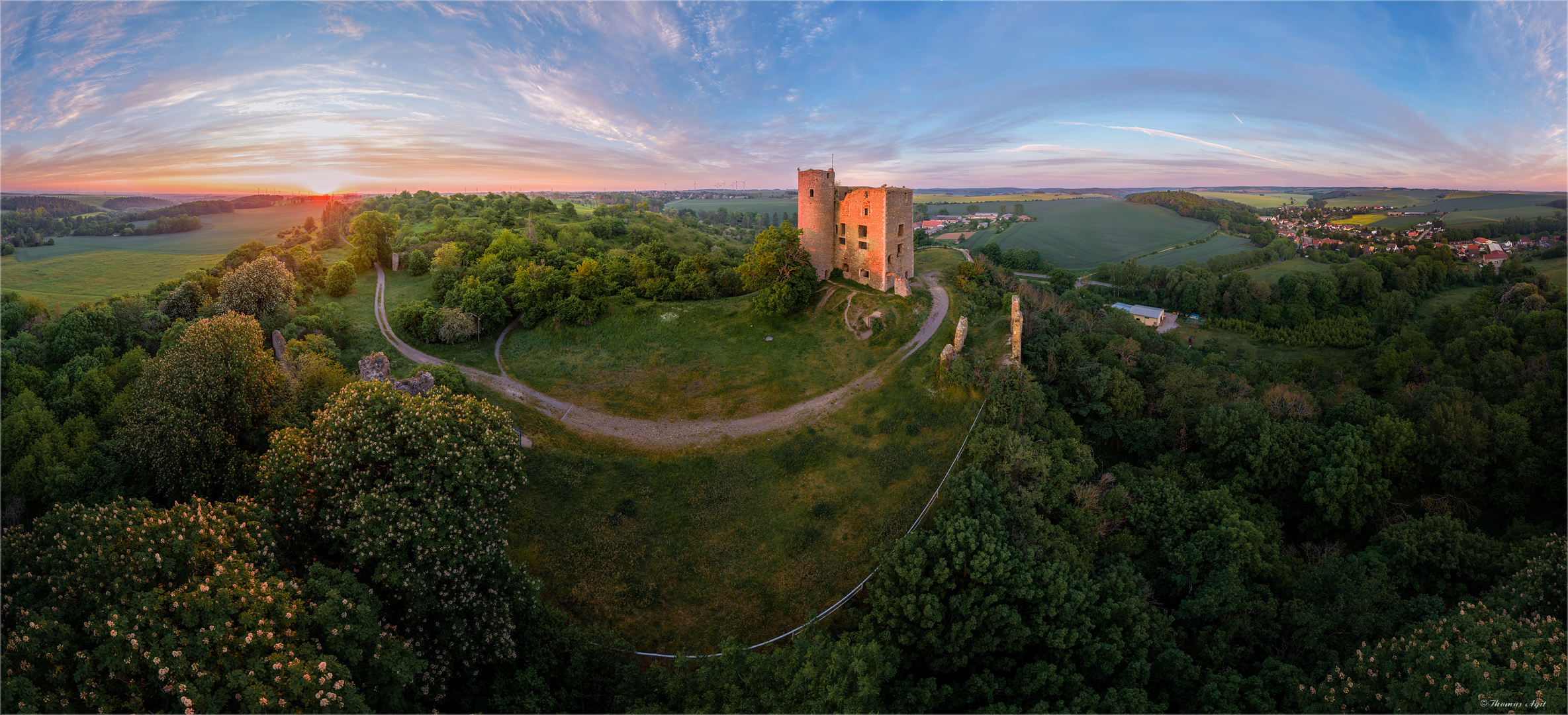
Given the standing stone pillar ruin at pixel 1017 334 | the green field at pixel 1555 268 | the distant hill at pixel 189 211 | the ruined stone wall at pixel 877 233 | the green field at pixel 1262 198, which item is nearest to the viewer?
the standing stone pillar ruin at pixel 1017 334

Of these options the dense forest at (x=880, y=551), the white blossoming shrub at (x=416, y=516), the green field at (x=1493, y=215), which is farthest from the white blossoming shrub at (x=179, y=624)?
the green field at (x=1493, y=215)

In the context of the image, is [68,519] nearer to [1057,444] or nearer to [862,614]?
[862,614]

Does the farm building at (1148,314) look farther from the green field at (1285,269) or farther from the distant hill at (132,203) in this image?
the distant hill at (132,203)

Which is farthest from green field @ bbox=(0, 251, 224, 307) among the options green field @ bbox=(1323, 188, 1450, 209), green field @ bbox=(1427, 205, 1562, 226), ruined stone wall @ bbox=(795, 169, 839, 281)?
green field @ bbox=(1323, 188, 1450, 209)

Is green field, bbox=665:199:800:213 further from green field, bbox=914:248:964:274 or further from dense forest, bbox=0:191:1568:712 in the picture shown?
dense forest, bbox=0:191:1568:712

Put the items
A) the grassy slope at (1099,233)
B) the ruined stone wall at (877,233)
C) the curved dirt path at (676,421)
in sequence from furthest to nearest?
the grassy slope at (1099,233)
the ruined stone wall at (877,233)
the curved dirt path at (676,421)

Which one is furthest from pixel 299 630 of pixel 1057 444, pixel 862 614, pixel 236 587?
pixel 1057 444
